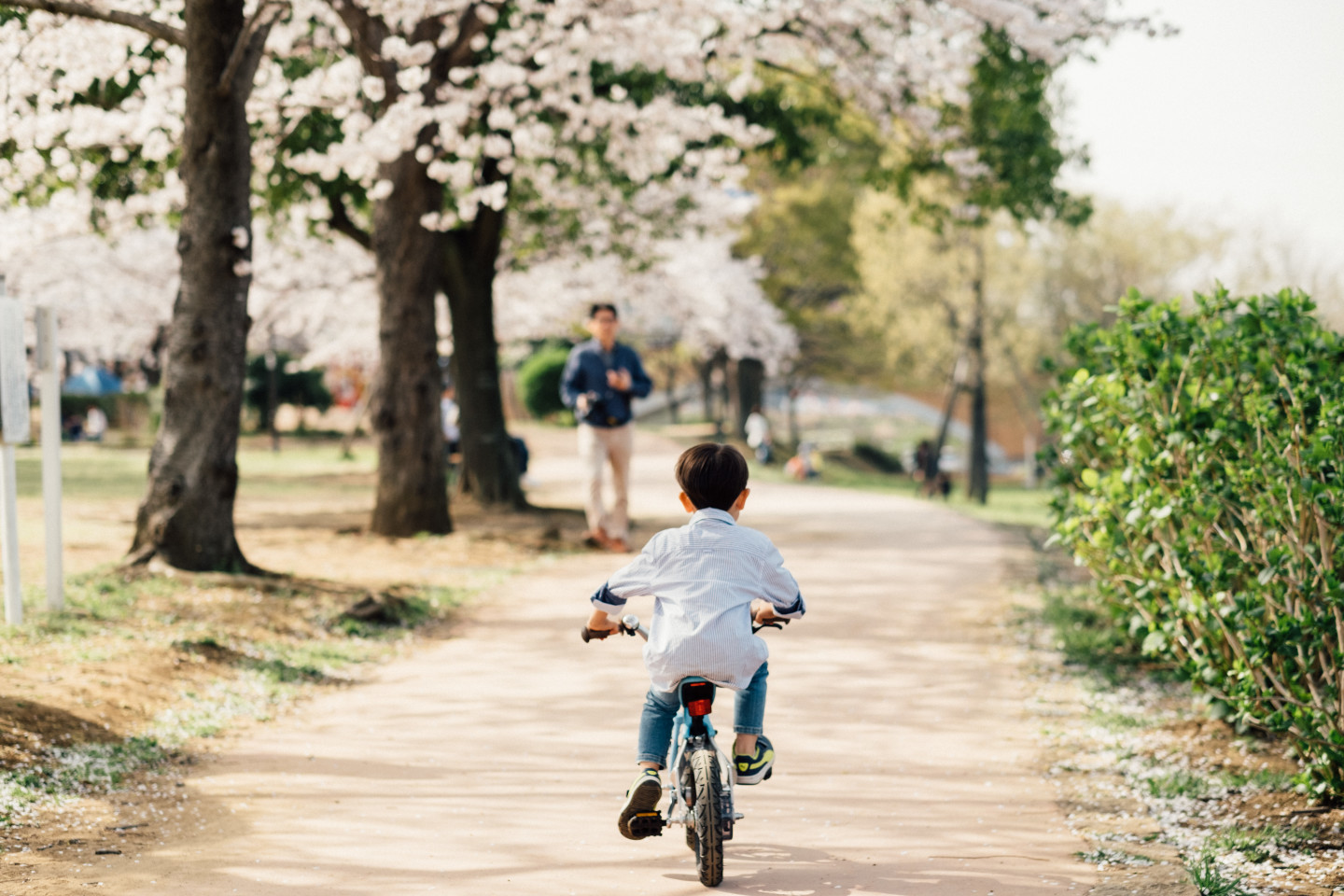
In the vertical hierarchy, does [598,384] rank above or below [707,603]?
above

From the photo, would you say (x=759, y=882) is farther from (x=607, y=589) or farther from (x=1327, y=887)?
(x=1327, y=887)

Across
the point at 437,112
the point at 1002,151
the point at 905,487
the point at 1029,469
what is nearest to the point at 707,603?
the point at 437,112

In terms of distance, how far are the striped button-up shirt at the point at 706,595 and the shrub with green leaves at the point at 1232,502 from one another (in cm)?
200

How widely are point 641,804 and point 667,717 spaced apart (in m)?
0.29

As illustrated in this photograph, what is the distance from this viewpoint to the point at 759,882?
3.90 metres

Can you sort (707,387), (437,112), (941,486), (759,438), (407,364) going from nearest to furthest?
(437,112)
(407,364)
(941,486)
(759,438)
(707,387)

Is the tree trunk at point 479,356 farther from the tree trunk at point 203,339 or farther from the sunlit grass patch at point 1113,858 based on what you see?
the sunlit grass patch at point 1113,858

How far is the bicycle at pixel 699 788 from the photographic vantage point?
3.74 meters

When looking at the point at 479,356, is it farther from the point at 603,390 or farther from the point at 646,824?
the point at 646,824

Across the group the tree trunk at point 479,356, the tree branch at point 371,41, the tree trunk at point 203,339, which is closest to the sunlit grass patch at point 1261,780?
the tree trunk at point 203,339

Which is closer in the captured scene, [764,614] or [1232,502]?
[764,614]

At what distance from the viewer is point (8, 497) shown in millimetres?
7086

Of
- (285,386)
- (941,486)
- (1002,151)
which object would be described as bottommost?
(941,486)

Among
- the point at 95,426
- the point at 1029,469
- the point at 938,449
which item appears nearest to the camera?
the point at 938,449
